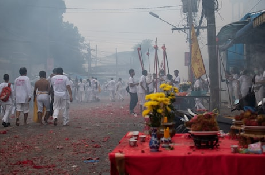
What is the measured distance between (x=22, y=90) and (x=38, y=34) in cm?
2691

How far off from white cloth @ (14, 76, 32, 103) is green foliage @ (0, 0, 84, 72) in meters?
18.1

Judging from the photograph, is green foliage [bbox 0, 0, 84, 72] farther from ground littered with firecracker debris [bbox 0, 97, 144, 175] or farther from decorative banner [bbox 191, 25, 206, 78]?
decorative banner [bbox 191, 25, 206, 78]

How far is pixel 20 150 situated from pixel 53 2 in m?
35.6

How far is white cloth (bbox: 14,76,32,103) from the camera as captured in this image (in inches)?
472

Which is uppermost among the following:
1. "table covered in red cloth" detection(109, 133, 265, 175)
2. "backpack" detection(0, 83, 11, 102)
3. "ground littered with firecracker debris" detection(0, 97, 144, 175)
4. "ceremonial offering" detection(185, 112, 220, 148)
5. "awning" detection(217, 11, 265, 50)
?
"awning" detection(217, 11, 265, 50)

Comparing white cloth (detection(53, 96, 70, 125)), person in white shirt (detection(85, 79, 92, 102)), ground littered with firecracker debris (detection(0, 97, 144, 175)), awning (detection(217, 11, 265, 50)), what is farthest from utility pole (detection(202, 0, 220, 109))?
person in white shirt (detection(85, 79, 92, 102))

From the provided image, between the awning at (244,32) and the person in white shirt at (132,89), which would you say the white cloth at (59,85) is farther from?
the awning at (244,32)

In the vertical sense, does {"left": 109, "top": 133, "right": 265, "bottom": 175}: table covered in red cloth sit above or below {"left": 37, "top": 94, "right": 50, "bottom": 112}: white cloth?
below

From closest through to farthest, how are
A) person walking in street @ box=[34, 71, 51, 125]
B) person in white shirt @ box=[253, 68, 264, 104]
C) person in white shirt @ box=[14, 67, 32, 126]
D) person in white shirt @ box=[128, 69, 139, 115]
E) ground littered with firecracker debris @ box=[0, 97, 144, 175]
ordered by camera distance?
ground littered with firecracker debris @ box=[0, 97, 144, 175] < person in white shirt @ box=[14, 67, 32, 126] < person walking in street @ box=[34, 71, 51, 125] < person in white shirt @ box=[253, 68, 264, 104] < person in white shirt @ box=[128, 69, 139, 115]

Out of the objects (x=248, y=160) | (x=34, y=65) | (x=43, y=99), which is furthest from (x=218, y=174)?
(x=34, y=65)

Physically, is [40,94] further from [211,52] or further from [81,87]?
[81,87]

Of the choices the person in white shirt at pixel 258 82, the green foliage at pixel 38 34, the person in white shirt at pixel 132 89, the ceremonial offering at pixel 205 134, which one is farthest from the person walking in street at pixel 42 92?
the green foliage at pixel 38 34

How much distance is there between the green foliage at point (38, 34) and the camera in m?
32.7

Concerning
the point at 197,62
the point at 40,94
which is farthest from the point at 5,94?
the point at 197,62
